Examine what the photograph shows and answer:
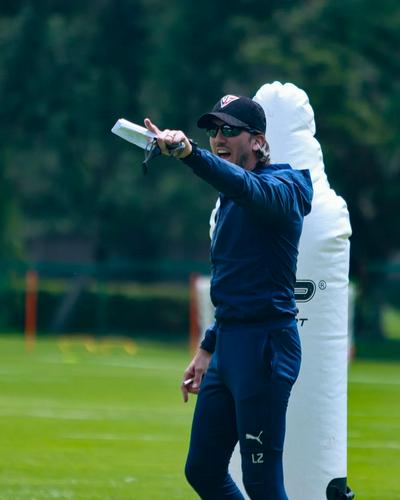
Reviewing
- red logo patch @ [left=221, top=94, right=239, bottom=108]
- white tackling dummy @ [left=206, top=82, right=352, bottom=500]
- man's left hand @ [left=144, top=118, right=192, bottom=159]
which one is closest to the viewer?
man's left hand @ [left=144, top=118, right=192, bottom=159]

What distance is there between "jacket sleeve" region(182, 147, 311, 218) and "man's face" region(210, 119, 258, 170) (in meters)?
0.15

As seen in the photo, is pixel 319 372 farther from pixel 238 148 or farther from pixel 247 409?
pixel 238 148

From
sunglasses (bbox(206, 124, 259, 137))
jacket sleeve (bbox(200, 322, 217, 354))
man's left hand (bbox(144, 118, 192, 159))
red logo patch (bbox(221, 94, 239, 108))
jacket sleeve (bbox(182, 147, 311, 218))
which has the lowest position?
jacket sleeve (bbox(200, 322, 217, 354))

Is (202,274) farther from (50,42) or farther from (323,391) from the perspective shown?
(323,391)

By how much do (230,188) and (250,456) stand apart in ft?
4.12

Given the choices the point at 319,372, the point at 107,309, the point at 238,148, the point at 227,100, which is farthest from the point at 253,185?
the point at 107,309

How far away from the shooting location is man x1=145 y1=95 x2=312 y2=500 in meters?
6.21

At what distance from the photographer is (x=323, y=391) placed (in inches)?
303

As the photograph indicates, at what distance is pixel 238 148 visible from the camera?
6480 millimetres

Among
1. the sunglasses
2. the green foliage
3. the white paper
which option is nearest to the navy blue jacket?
the sunglasses

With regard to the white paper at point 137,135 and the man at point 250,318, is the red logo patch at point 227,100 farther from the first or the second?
the white paper at point 137,135

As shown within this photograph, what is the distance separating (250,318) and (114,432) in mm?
8546

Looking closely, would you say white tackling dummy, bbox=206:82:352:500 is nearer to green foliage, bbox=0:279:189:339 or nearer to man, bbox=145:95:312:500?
man, bbox=145:95:312:500

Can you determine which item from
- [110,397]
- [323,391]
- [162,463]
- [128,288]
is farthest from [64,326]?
[323,391]
